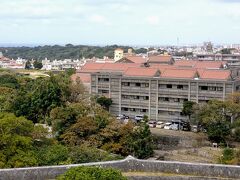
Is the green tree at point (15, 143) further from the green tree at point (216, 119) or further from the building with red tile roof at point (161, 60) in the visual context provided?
the building with red tile roof at point (161, 60)

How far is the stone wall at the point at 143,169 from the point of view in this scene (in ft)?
45.7

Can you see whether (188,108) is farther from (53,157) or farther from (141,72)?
(53,157)

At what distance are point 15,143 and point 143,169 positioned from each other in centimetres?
916

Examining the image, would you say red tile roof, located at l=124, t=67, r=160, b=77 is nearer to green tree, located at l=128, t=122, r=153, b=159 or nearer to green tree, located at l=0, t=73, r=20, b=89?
green tree, located at l=128, t=122, r=153, b=159

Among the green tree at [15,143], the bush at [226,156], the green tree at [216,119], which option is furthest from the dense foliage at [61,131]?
the green tree at [216,119]

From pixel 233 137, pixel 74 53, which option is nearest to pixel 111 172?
pixel 233 137

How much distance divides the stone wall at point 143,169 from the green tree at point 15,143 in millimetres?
Answer: 5934

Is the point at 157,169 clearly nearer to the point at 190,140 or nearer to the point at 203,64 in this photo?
the point at 190,140

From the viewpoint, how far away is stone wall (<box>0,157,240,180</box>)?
1393cm

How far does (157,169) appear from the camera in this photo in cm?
1494

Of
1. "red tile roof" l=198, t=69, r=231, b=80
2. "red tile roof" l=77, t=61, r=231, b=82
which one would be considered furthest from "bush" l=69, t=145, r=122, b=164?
"red tile roof" l=77, t=61, r=231, b=82

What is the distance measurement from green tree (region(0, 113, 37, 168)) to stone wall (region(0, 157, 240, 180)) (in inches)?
234

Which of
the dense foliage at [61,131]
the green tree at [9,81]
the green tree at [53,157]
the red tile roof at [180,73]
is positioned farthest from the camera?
the green tree at [9,81]

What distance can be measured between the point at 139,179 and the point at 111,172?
354cm
